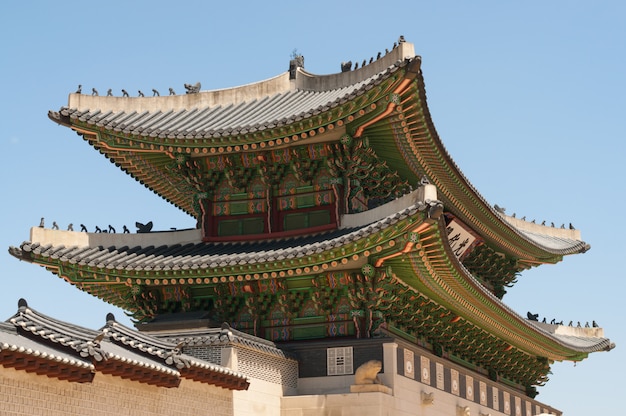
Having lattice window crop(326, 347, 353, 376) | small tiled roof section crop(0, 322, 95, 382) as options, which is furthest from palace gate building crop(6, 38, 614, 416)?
small tiled roof section crop(0, 322, 95, 382)

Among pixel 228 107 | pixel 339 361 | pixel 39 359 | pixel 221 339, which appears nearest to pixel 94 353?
pixel 39 359

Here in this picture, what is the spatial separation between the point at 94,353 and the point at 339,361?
29.9 feet

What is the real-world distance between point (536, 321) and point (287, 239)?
19245mm

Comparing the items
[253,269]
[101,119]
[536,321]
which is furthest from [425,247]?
[536,321]

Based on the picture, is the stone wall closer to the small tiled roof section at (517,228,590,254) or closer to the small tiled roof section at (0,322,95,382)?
the small tiled roof section at (0,322,95,382)

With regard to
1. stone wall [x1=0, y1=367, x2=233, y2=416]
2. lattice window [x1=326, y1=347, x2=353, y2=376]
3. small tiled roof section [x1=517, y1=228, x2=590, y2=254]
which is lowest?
stone wall [x1=0, y1=367, x2=233, y2=416]

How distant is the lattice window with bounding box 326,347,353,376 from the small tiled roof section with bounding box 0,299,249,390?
3.54 meters

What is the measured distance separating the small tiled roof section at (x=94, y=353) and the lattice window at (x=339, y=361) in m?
3.54

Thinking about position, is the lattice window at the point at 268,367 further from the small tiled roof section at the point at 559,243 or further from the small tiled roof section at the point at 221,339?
the small tiled roof section at the point at 559,243

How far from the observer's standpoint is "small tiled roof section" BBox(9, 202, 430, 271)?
1051 inches

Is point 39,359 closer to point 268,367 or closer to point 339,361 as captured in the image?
point 268,367

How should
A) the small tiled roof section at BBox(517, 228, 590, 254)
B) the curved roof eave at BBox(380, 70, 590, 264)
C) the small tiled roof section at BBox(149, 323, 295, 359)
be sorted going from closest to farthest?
1. the small tiled roof section at BBox(149, 323, 295, 359)
2. the curved roof eave at BBox(380, 70, 590, 264)
3. the small tiled roof section at BBox(517, 228, 590, 254)

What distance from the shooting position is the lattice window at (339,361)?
27.1m

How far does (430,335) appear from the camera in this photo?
3188 centimetres
